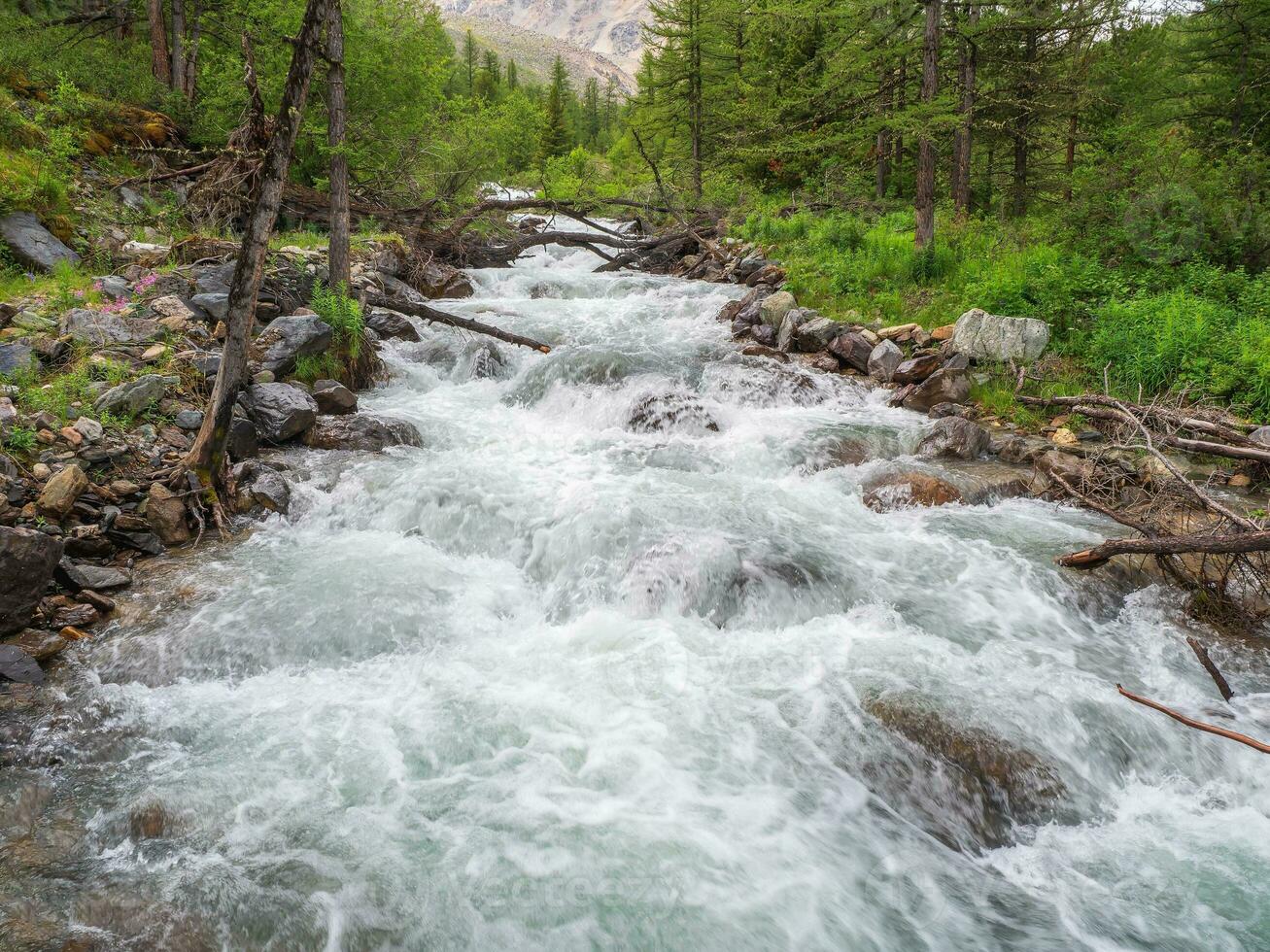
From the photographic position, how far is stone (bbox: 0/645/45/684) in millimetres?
4465

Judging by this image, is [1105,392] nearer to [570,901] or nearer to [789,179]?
[570,901]

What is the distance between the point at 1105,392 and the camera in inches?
332

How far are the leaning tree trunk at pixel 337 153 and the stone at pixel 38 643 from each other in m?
6.66

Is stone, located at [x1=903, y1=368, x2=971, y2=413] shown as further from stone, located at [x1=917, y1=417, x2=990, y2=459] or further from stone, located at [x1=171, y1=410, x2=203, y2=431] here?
stone, located at [x1=171, y1=410, x2=203, y2=431]

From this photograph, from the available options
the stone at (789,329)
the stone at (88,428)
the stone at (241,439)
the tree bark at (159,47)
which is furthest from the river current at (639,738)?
the tree bark at (159,47)

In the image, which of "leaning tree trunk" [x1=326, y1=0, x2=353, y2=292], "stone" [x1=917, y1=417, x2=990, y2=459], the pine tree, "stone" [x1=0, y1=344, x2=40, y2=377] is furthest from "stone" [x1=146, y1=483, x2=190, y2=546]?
the pine tree

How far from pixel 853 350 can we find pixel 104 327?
437 inches

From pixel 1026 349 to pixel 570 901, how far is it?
10174 millimetres

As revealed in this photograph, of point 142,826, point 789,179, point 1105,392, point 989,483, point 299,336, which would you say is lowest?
point 142,826

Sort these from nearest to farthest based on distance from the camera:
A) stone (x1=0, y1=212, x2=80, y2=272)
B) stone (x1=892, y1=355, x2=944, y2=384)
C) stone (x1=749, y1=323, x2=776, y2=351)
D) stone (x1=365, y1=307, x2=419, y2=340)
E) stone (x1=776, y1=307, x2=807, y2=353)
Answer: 1. stone (x1=0, y1=212, x2=80, y2=272)
2. stone (x1=892, y1=355, x2=944, y2=384)
3. stone (x1=365, y1=307, x2=419, y2=340)
4. stone (x1=776, y1=307, x2=807, y2=353)
5. stone (x1=749, y1=323, x2=776, y2=351)

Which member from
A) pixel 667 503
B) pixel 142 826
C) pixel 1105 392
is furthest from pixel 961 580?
pixel 142 826

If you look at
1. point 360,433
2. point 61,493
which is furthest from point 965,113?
point 61,493

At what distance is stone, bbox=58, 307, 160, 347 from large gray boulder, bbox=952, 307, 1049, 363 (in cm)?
1162

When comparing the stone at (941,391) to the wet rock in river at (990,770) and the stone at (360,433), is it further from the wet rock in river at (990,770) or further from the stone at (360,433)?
the stone at (360,433)
